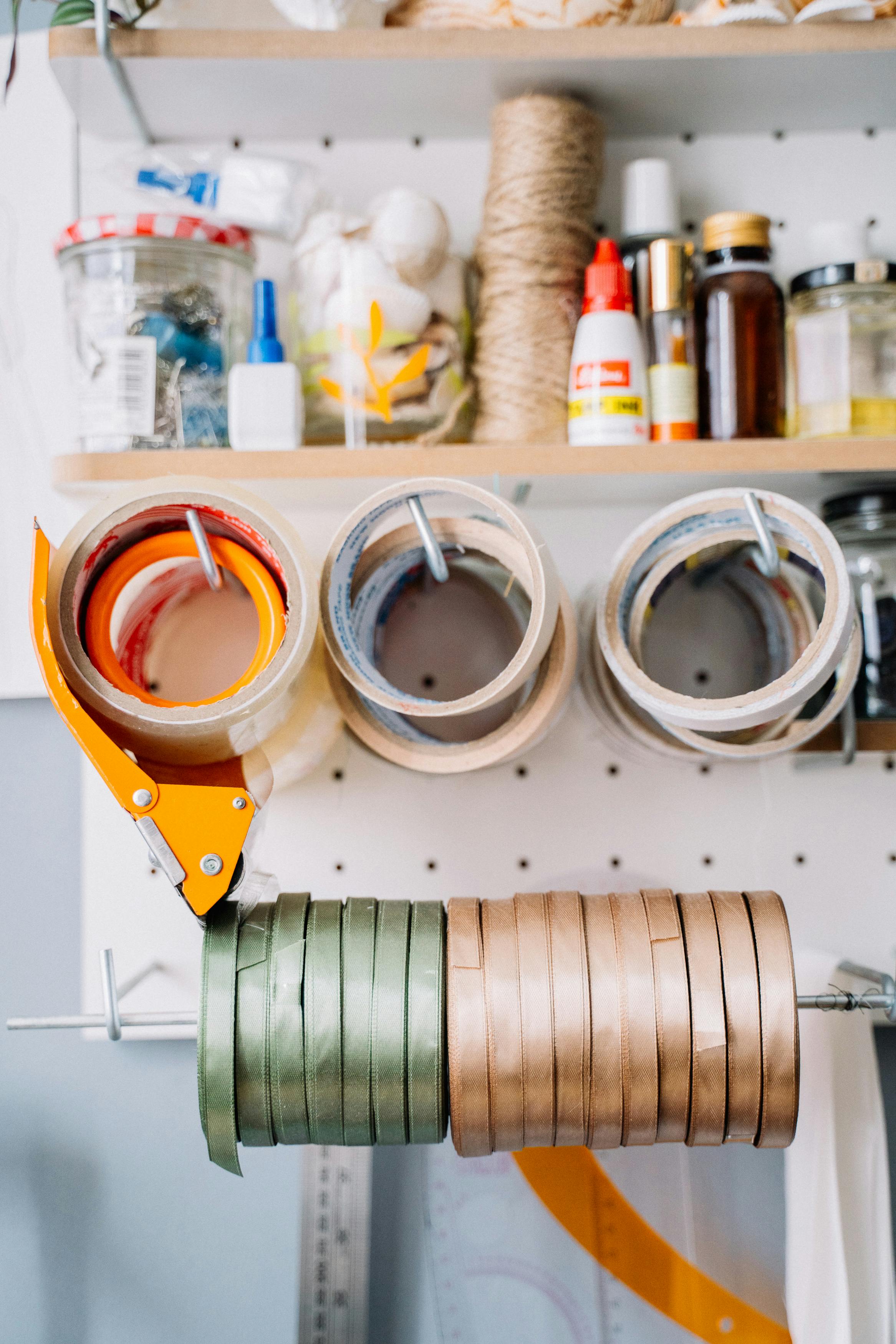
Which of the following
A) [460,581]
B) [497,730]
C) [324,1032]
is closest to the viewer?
[324,1032]

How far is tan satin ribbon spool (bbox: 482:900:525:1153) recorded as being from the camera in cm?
60

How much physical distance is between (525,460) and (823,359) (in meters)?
Answer: 0.28

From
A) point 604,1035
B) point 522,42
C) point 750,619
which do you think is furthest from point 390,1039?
point 522,42

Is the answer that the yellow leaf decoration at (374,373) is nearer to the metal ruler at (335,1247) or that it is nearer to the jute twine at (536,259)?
the jute twine at (536,259)

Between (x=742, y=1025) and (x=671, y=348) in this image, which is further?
(x=671, y=348)

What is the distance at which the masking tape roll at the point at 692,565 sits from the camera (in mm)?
606

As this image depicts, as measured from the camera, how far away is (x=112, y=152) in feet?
2.77

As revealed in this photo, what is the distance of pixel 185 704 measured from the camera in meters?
0.65

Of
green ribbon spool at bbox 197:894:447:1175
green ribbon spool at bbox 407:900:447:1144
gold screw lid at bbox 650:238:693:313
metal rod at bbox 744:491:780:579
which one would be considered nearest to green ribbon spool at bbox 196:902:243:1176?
green ribbon spool at bbox 197:894:447:1175

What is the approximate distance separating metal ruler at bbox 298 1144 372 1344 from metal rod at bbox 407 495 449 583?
54 cm

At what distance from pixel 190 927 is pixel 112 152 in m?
0.71

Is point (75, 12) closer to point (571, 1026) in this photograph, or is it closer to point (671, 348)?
point (671, 348)

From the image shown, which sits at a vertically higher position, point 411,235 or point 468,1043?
point 411,235

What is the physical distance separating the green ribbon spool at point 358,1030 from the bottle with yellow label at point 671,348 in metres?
0.45
